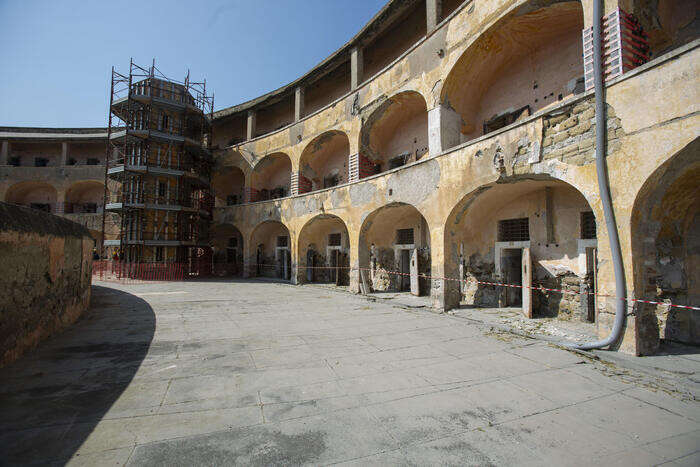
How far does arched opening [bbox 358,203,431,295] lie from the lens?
42.4 ft

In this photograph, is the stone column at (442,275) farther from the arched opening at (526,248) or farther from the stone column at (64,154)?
the stone column at (64,154)

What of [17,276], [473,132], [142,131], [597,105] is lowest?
[17,276]

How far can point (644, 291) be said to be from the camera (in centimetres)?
559

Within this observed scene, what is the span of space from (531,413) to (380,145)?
1274cm

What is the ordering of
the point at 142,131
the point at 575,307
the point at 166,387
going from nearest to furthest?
the point at 166,387 < the point at 575,307 < the point at 142,131

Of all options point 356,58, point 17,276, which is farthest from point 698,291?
point 356,58

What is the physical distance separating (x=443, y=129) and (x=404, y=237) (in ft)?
17.3

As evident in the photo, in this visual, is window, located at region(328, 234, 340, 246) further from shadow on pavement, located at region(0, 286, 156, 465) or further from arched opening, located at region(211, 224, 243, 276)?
shadow on pavement, located at region(0, 286, 156, 465)

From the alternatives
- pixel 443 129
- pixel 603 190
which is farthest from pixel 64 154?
pixel 603 190

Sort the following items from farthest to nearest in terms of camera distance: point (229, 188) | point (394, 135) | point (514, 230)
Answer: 1. point (229, 188)
2. point (394, 135)
3. point (514, 230)

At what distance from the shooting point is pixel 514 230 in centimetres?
1023

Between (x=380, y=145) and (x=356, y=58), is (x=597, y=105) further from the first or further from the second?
(x=356, y=58)

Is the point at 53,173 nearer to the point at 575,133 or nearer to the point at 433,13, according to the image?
the point at 433,13

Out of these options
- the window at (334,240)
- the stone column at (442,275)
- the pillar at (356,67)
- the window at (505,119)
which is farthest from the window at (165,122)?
the window at (505,119)
